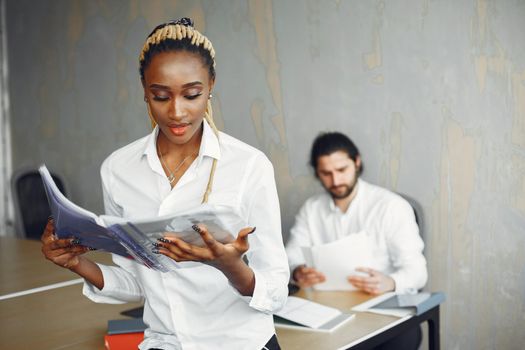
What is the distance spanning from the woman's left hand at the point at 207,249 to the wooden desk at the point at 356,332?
0.65 m

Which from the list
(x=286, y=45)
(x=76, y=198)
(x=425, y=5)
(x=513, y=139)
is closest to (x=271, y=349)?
(x=513, y=139)

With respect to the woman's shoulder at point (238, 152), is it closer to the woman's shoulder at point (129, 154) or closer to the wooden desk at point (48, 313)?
the woman's shoulder at point (129, 154)

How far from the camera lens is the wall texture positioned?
2898mm

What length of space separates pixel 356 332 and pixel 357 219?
3.94 ft

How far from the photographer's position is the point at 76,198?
5020 millimetres

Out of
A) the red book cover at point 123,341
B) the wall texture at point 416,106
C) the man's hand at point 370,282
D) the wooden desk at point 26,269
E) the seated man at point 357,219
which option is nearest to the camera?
the red book cover at point 123,341

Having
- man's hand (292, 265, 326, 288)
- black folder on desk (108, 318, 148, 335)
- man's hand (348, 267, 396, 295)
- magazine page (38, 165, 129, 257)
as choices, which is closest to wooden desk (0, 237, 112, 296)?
black folder on desk (108, 318, 148, 335)

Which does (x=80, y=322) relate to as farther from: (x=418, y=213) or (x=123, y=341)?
(x=418, y=213)

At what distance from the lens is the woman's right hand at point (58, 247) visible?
137 centimetres

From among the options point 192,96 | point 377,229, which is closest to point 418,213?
point 377,229

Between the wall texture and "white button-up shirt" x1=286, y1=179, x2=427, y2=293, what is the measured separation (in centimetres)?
20

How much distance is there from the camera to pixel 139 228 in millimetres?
1151

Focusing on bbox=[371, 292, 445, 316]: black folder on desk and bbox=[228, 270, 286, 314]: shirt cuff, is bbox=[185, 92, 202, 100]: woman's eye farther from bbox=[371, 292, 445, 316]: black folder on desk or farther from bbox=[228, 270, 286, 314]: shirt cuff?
bbox=[371, 292, 445, 316]: black folder on desk

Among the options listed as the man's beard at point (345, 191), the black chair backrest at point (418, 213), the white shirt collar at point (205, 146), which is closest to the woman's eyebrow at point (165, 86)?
the white shirt collar at point (205, 146)
